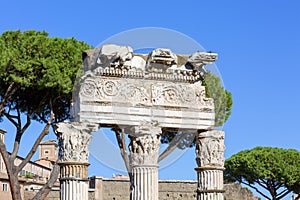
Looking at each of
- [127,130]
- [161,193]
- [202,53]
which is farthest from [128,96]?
[161,193]

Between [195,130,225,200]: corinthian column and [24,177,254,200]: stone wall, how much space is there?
18421 mm

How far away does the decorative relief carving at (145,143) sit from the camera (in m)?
10.4

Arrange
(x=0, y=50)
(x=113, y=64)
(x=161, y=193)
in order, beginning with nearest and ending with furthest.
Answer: (x=113, y=64)
(x=0, y=50)
(x=161, y=193)

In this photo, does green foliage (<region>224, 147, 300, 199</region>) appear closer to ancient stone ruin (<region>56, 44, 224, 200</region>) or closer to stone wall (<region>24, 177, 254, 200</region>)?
stone wall (<region>24, 177, 254, 200</region>)

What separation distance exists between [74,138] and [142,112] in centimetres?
111

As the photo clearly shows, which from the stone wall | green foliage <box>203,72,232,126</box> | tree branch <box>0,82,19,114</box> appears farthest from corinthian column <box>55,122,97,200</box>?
the stone wall

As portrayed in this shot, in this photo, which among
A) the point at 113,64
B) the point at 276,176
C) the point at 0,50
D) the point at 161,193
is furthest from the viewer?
the point at 276,176

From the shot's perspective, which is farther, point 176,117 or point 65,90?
point 65,90

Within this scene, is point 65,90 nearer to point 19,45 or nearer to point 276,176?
point 19,45

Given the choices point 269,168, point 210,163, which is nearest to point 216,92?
point 210,163

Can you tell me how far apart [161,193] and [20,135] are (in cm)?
1250

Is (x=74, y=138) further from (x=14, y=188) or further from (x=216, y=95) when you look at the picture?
(x=14, y=188)

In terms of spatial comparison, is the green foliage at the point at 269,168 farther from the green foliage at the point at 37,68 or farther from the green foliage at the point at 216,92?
the green foliage at the point at 216,92

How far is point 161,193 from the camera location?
3045 centimetres
